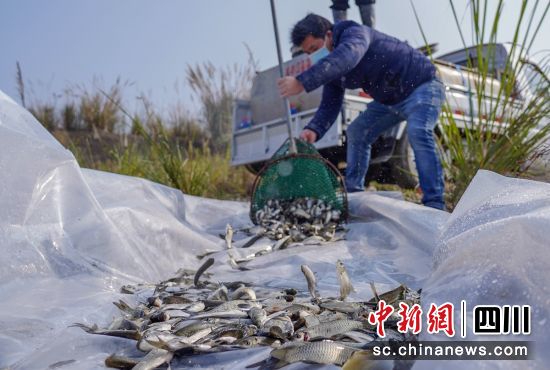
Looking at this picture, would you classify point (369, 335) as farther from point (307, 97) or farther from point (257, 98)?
point (257, 98)

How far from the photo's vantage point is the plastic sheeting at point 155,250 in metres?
0.97

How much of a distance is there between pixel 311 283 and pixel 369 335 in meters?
0.53

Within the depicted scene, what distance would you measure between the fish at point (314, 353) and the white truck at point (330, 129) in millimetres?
3622

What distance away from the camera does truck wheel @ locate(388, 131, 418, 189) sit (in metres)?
4.89

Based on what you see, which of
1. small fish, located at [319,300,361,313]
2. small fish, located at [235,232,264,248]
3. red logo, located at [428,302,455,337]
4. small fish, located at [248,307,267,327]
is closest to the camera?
red logo, located at [428,302,455,337]

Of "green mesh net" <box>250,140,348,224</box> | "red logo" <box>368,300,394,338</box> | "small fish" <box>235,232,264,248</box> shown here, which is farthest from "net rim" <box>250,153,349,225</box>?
"red logo" <box>368,300,394,338</box>

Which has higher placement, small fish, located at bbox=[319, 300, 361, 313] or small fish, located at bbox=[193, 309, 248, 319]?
small fish, located at bbox=[193, 309, 248, 319]

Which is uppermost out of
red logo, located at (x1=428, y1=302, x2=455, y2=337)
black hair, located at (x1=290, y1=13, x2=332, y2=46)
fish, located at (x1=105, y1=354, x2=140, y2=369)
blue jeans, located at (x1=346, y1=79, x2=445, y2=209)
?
black hair, located at (x1=290, y1=13, x2=332, y2=46)

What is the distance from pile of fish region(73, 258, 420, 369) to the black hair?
214 centimetres

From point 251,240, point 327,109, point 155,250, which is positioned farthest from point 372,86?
point 155,250

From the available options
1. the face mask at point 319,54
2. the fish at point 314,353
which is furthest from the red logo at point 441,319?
the face mask at point 319,54

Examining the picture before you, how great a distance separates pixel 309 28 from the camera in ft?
11.2

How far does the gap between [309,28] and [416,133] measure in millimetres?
987

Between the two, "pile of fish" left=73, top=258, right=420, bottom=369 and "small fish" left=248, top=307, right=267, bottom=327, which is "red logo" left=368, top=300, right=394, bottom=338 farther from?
"small fish" left=248, top=307, right=267, bottom=327
